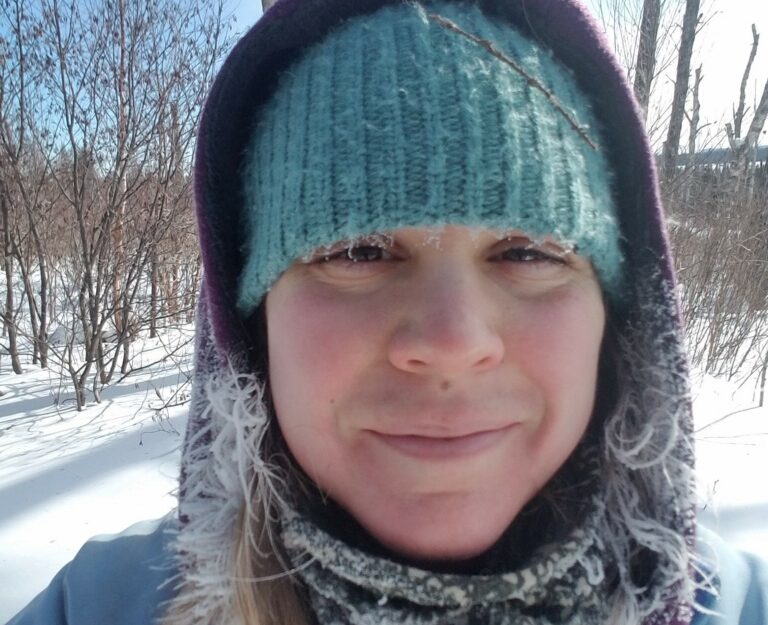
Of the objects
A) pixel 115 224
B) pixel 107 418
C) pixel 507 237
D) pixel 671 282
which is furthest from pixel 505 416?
pixel 115 224

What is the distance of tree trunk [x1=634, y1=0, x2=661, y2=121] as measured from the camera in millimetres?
5023

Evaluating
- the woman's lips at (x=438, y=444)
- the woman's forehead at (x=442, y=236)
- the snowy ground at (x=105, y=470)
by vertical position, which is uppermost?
the woman's forehead at (x=442, y=236)

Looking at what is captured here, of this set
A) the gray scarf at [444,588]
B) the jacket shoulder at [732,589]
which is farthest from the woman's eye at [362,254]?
the jacket shoulder at [732,589]

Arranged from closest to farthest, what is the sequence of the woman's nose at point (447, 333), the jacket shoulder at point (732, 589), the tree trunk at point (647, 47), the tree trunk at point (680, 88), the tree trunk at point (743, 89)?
the woman's nose at point (447, 333)
the jacket shoulder at point (732, 589)
the tree trunk at point (647, 47)
the tree trunk at point (680, 88)
the tree trunk at point (743, 89)

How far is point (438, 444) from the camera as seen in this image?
2.63 ft

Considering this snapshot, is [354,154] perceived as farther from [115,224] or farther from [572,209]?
[115,224]

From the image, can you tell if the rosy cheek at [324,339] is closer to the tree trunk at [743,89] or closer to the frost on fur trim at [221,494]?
the frost on fur trim at [221,494]

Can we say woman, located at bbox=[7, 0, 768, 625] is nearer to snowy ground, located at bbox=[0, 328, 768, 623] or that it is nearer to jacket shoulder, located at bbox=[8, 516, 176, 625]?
jacket shoulder, located at bbox=[8, 516, 176, 625]

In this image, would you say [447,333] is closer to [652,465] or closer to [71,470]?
[652,465]

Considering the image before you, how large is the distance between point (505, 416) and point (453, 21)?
651 mm

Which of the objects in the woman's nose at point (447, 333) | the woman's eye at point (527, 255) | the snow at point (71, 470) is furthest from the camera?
the snow at point (71, 470)

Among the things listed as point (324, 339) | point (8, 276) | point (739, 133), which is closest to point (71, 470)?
point (324, 339)

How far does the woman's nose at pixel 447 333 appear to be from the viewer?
76cm

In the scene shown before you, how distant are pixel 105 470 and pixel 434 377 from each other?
8.60 ft
